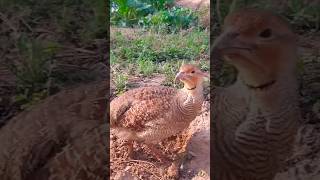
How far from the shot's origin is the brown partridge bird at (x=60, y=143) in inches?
47.8

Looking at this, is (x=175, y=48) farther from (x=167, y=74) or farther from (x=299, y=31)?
(x=299, y=31)

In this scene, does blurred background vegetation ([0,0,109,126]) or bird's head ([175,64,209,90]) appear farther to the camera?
bird's head ([175,64,209,90])

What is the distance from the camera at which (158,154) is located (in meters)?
1.69

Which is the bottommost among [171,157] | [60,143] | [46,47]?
[171,157]

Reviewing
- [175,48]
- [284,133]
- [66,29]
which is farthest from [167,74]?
[284,133]

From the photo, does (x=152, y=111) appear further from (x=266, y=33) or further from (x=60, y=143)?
(x=266, y=33)

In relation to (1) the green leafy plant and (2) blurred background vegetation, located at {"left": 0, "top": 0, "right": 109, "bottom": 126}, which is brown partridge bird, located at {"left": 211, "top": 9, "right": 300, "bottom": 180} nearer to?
(2) blurred background vegetation, located at {"left": 0, "top": 0, "right": 109, "bottom": 126}

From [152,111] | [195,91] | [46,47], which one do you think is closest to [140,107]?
[152,111]

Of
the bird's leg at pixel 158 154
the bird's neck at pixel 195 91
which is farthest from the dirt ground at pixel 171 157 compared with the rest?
the bird's neck at pixel 195 91

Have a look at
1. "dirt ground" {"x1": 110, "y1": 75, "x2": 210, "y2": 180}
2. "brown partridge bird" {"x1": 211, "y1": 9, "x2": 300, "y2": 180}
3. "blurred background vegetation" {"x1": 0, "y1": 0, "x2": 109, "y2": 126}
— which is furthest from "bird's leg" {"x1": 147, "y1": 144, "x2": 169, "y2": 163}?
"brown partridge bird" {"x1": 211, "y1": 9, "x2": 300, "y2": 180}

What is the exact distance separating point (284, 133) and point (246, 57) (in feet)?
0.68

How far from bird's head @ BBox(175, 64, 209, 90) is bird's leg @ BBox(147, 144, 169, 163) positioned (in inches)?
9.0

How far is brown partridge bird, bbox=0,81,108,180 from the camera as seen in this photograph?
1.21 m

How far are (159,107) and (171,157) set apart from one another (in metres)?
0.19
